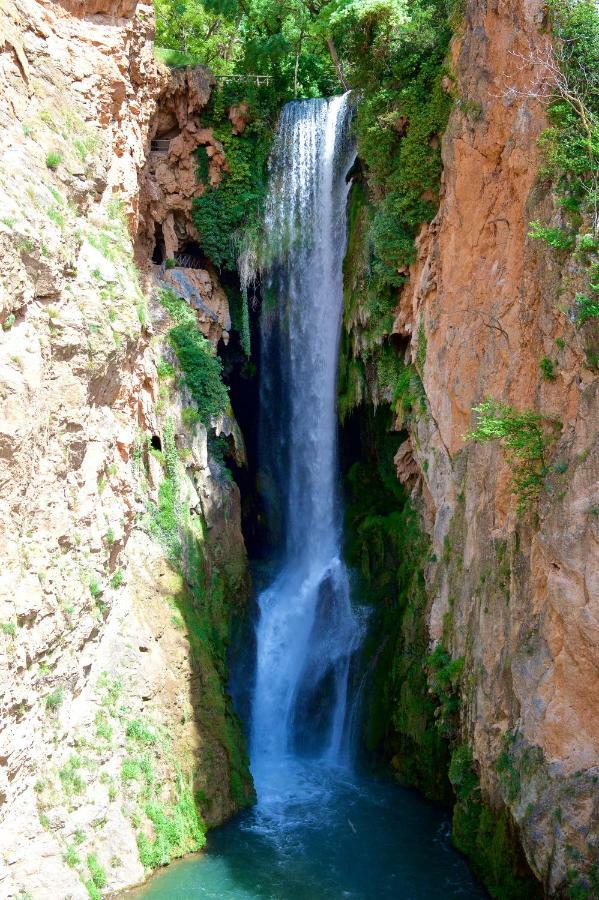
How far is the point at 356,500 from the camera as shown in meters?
23.0

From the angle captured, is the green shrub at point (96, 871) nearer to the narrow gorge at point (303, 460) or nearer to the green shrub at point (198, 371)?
the narrow gorge at point (303, 460)

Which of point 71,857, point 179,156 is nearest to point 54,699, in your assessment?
point 71,857

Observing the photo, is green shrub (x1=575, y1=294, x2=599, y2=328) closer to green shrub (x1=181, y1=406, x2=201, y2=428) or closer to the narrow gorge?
the narrow gorge

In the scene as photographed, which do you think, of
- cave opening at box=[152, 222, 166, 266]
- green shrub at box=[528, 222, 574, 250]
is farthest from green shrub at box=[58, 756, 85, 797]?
cave opening at box=[152, 222, 166, 266]

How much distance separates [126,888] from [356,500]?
11.7 meters

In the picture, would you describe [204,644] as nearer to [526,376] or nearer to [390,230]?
[526,376]

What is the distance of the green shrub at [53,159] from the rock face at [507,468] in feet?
25.9

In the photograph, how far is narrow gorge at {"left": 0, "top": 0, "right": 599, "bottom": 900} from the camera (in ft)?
40.4

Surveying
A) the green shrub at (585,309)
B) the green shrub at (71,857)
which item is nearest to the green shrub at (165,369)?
the green shrub at (71,857)

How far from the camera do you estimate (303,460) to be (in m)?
24.0

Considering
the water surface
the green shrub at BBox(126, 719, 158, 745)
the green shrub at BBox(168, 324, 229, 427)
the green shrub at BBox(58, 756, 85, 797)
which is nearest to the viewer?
the green shrub at BBox(58, 756, 85, 797)

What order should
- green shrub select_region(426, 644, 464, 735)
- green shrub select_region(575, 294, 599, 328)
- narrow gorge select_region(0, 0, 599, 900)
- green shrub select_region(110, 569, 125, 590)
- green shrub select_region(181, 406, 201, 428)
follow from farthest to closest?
green shrub select_region(181, 406, 201, 428), green shrub select_region(426, 644, 464, 735), green shrub select_region(110, 569, 125, 590), narrow gorge select_region(0, 0, 599, 900), green shrub select_region(575, 294, 599, 328)

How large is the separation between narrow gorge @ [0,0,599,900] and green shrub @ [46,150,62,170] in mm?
49

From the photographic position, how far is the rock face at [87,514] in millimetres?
12406
